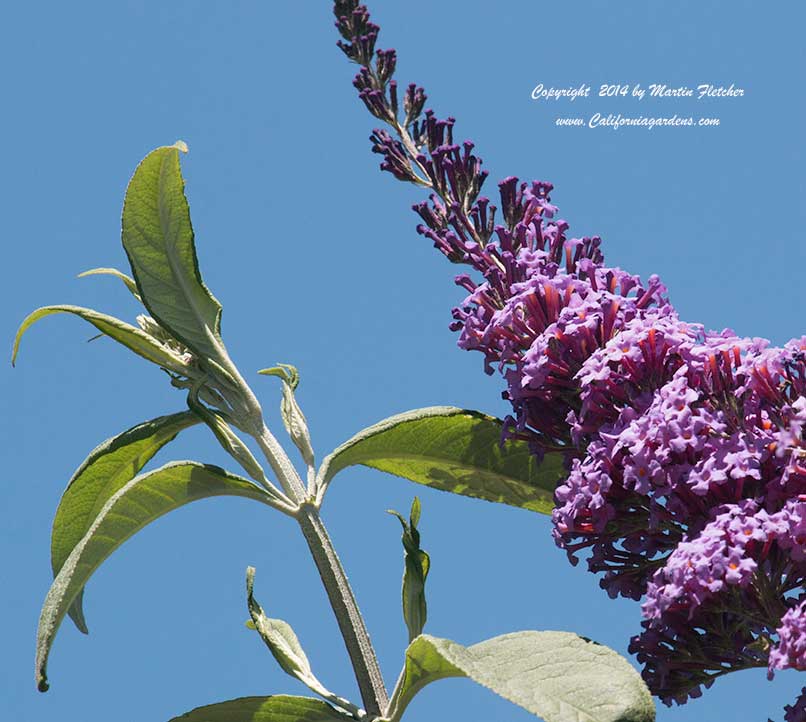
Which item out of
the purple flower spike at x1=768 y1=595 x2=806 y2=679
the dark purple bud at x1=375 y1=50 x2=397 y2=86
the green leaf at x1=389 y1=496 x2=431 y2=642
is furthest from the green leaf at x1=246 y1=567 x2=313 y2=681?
the dark purple bud at x1=375 y1=50 x2=397 y2=86

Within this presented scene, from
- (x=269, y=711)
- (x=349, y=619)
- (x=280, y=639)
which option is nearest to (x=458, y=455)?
(x=349, y=619)

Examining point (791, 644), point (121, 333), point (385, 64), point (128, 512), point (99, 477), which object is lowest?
point (791, 644)

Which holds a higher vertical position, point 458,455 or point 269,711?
point 458,455

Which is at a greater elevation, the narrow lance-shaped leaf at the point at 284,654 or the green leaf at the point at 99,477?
the green leaf at the point at 99,477

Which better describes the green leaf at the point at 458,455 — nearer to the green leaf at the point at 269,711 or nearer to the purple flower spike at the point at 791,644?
the green leaf at the point at 269,711

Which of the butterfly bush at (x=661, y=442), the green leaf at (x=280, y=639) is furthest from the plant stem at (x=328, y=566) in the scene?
the butterfly bush at (x=661, y=442)

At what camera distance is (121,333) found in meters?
3.14

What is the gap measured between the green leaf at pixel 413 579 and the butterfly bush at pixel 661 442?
0.32 m

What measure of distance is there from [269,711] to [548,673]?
687 millimetres

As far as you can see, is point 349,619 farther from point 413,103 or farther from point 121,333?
point 413,103

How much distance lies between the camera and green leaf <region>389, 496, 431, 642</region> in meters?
2.89

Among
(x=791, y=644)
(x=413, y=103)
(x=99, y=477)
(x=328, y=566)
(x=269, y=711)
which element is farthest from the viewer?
(x=413, y=103)

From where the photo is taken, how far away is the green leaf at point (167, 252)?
9.94 ft

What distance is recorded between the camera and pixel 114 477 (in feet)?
10.4
